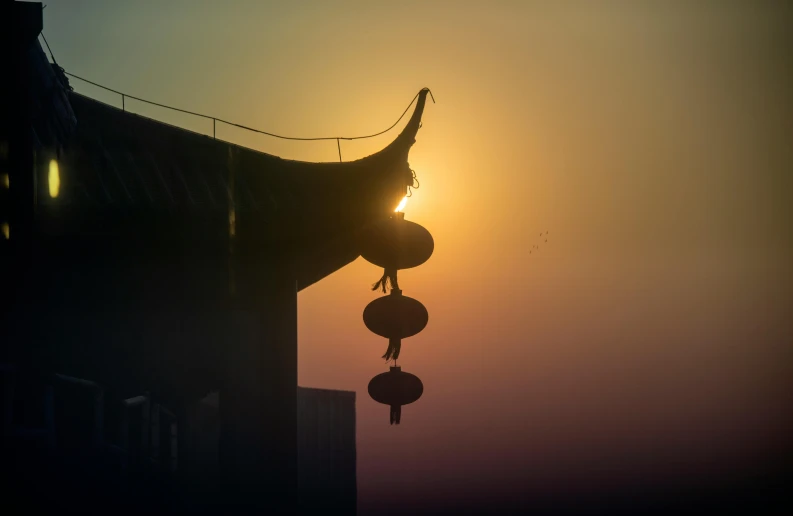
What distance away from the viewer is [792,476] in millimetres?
40281

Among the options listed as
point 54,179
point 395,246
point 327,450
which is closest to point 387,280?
point 395,246

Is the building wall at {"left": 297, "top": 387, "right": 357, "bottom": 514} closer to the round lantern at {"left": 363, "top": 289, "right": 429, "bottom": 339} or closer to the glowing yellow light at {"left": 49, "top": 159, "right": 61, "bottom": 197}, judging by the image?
the round lantern at {"left": 363, "top": 289, "right": 429, "bottom": 339}

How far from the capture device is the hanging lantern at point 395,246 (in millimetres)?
9586

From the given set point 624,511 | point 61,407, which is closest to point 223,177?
point 61,407

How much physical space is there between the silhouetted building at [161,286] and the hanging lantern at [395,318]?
3.02ft

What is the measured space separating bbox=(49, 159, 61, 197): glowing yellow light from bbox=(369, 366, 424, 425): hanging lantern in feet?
13.6

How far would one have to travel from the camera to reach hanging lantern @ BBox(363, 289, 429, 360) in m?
9.54

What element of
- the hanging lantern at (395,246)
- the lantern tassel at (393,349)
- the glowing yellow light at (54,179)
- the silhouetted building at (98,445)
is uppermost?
the hanging lantern at (395,246)

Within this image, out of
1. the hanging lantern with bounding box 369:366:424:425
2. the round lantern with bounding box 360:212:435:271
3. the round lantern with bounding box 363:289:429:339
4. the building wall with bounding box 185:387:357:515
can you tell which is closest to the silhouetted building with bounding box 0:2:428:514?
the round lantern with bounding box 360:212:435:271

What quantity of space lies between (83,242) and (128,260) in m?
0.47

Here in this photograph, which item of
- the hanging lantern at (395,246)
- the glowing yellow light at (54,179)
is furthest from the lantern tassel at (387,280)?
the glowing yellow light at (54,179)

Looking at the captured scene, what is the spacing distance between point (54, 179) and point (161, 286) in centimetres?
158

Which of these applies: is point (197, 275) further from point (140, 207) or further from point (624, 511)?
point (624, 511)

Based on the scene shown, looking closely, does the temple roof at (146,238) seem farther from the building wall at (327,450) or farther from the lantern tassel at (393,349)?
the building wall at (327,450)
